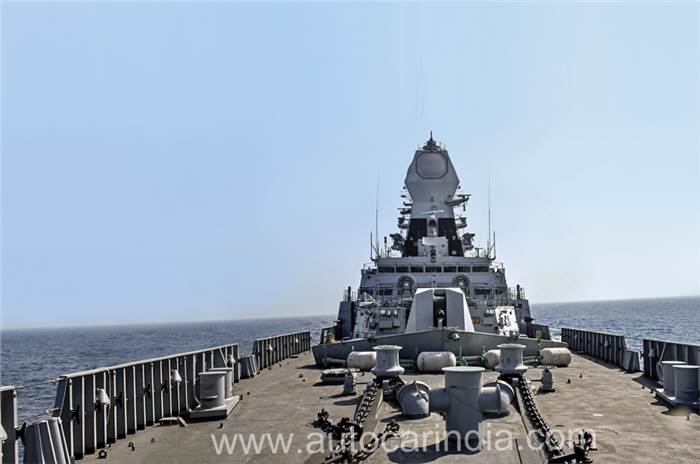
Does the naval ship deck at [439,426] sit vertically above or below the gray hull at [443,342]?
below

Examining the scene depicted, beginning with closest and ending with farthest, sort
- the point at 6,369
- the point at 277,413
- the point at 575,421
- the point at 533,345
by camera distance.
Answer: the point at 575,421, the point at 277,413, the point at 533,345, the point at 6,369

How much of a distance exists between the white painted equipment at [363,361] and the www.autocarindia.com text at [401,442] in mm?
6577

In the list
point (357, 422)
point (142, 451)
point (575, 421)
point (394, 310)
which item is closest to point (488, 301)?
point (394, 310)

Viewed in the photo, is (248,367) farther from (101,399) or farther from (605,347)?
(605,347)

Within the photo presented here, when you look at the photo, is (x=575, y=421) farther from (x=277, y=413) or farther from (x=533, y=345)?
(x=533, y=345)

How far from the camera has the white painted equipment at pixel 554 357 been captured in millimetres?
18203

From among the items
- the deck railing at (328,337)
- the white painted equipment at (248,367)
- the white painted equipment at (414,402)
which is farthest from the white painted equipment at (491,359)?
the deck railing at (328,337)

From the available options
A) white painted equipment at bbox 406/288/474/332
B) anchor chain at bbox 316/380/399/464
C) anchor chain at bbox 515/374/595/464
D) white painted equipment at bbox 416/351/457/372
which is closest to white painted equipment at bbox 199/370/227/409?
anchor chain at bbox 316/380/399/464

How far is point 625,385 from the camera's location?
48.9 feet

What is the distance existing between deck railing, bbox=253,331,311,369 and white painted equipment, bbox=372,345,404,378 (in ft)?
28.8

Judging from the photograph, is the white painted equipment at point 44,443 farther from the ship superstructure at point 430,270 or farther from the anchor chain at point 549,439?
the ship superstructure at point 430,270

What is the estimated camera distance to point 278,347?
77.3 feet

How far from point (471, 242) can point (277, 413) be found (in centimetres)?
2183

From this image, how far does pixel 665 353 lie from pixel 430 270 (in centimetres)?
1208
